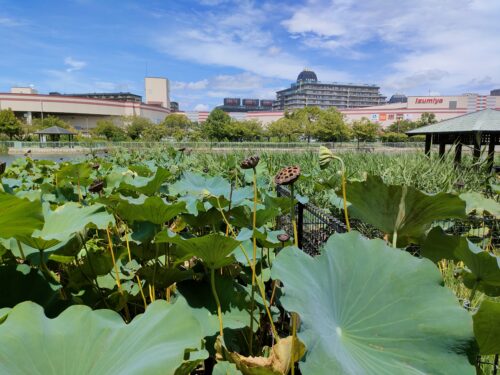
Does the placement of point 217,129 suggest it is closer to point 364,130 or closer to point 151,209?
point 364,130

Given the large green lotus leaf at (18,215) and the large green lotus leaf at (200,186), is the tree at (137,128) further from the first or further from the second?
the large green lotus leaf at (18,215)

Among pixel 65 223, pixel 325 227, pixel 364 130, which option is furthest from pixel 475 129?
pixel 364 130

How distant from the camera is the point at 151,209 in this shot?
128 cm

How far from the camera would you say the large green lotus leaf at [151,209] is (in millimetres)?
1242

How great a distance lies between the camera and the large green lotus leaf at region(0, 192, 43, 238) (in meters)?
0.89

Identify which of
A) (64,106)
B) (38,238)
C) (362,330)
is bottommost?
(362,330)

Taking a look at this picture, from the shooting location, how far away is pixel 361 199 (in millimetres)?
1227

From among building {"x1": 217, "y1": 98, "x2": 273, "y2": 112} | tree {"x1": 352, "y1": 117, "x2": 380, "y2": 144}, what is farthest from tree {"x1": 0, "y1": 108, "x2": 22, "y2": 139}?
Answer: building {"x1": 217, "y1": 98, "x2": 273, "y2": 112}

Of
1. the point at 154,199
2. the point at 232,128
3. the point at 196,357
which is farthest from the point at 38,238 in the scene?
the point at 232,128

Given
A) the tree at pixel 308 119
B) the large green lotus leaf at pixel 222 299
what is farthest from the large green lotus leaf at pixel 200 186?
the tree at pixel 308 119

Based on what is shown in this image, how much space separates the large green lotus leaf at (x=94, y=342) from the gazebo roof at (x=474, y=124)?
959 cm

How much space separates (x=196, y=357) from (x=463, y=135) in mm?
11930

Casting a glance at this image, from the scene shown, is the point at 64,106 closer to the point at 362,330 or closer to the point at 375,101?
the point at 362,330

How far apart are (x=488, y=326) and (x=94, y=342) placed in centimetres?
84
